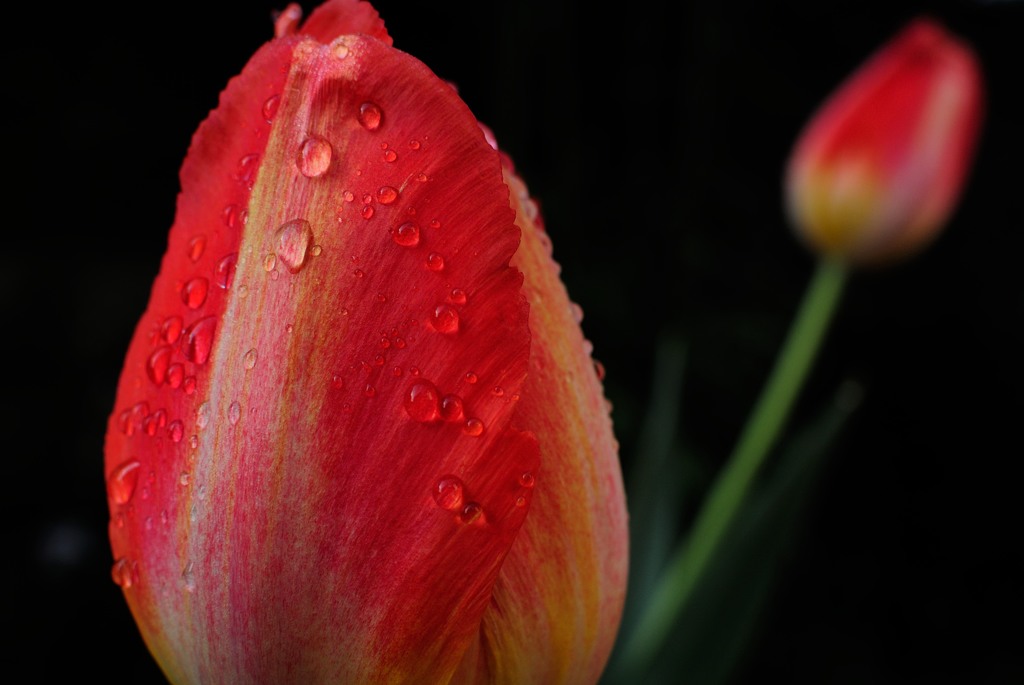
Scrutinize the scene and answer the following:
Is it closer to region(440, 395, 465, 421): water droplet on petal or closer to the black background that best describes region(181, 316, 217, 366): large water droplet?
region(440, 395, 465, 421): water droplet on petal

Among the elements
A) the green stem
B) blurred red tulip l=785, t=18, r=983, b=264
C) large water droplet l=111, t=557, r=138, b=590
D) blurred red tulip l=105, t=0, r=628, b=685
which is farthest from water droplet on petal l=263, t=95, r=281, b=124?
blurred red tulip l=785, t=18, r=983, b=264

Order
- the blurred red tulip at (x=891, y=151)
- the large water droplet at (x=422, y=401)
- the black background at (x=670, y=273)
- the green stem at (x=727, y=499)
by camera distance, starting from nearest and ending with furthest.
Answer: the large water droplet at (x=422, y=401) → the green stem at (x=727, y=499) → the blurred red tulip at (x=891, y=151) → the black background at (x=670, y=273)

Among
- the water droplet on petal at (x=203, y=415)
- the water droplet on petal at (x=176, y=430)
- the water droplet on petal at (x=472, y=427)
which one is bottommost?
the water droplet on petal at (x=176, y=430)

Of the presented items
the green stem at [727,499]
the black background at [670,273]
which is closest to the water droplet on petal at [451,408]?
the green stem at [727,499]

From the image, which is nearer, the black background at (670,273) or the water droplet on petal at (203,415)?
the water droplet on petal at (203,415)

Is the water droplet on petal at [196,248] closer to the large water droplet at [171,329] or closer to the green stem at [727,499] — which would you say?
the large water droplet at [171,329]

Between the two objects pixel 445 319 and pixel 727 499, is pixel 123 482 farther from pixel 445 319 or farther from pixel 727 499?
pixel 727 499

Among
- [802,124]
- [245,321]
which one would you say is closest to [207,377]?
[245,321]
